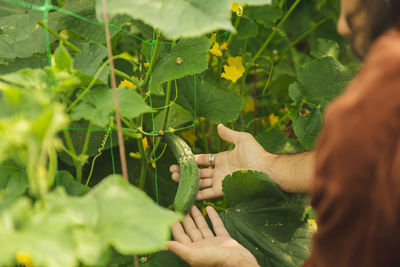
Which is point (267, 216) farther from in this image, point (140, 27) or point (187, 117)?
point (140, 27)

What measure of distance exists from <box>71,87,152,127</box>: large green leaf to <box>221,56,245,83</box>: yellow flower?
635 millimetres

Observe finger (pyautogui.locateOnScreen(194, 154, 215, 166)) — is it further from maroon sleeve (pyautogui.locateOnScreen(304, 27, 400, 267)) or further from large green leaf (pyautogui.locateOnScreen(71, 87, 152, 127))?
maroon sleeve (pyautogui.locateOnScreen(304, 27, 400, 267))

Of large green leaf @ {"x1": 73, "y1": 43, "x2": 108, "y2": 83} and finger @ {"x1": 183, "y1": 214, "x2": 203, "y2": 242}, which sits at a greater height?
large green leaf @ {"x1": 73, "y1": 43, "x2": 108, "y2": 83}

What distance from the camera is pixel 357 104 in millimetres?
631

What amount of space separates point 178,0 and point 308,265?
1.99 feet

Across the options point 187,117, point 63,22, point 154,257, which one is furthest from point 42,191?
point 187,117

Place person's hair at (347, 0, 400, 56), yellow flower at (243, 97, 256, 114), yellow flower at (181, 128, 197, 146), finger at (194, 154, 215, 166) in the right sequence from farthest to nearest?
yellow flower at (243, 97, 256, 114) < yellow flower at (181, 128, 197, 146) < finger at (194, 154, 215, 166) < person's hair at (347, 0, 400, 56)

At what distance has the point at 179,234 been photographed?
121 cm

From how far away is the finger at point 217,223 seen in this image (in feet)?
4.12

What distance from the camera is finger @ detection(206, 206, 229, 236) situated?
4.12 feet

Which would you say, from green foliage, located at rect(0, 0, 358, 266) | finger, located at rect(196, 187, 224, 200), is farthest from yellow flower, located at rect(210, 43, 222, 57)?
finger, located at rect(196, 187, 224, 200)

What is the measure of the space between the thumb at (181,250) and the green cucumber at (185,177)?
0.13m

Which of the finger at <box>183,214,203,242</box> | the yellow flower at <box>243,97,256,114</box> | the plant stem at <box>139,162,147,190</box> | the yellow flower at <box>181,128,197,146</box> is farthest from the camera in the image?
the yellow flower at <box>243,97,256,114</box>

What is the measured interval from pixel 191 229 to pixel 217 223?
9 cm
